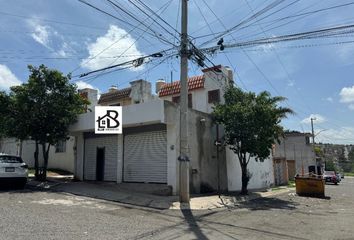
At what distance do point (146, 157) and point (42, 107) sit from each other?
648 centimetres

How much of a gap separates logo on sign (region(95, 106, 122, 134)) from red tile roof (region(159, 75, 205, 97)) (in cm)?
1006

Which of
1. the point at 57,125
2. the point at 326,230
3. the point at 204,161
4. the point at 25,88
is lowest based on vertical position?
the point at 326,230

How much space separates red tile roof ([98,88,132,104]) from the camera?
29.6 m

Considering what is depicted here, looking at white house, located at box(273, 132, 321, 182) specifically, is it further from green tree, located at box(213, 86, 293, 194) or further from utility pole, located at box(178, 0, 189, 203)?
utility pole, located at box(178, 0, 189, 203)

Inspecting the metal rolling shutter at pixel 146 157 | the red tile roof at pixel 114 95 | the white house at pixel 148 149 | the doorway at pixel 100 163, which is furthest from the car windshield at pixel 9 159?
the red tile roof at pixel 114 95

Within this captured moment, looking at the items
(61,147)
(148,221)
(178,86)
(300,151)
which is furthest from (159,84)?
(300,151)

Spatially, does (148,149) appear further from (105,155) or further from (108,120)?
(105,155)

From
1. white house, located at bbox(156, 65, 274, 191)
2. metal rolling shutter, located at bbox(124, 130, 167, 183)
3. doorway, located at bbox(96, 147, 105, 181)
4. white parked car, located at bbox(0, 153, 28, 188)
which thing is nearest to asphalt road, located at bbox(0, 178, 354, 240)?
white parked car, located at bbox(0, 153, 28, 188)

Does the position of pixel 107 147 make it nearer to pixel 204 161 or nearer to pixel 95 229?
pixel 204 161

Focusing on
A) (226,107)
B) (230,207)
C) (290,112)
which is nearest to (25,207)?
(230,207)

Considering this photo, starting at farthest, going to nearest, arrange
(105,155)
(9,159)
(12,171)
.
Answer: (105,155) → (9,159) → (12,171)

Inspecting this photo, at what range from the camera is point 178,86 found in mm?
30391

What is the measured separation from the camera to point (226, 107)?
68.2ft

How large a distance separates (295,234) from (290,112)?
13512 mm
